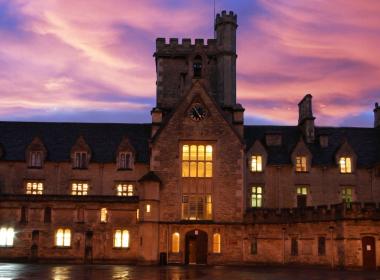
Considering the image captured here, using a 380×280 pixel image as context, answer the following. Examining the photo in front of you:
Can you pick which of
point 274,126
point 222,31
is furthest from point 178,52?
point 274,126

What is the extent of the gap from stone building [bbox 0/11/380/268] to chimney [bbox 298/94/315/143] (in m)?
0.13

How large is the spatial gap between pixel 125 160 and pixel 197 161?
336 inches

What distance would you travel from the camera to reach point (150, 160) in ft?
191

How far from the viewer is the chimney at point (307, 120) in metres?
63.2

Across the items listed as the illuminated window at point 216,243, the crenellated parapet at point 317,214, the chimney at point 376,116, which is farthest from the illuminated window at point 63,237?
the chimney at point 376,116

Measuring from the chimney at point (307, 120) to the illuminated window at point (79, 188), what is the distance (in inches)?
942

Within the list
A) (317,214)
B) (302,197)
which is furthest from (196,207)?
(302,197)

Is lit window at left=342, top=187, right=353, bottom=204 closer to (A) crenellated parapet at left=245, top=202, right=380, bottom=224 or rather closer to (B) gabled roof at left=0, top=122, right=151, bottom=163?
(A) crenellated parapet at left=245, top=202, right=380, bottom=224

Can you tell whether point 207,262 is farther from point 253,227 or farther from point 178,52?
point 178,52

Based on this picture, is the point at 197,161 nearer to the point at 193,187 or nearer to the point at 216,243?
the point at 193,187

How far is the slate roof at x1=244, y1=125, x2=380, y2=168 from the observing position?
200 ft

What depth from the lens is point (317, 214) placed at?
49.4 metres

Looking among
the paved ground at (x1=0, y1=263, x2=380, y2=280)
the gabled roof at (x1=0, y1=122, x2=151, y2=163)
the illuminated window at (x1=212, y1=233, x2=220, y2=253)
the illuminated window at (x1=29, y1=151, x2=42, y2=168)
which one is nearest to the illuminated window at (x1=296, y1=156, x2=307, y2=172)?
the illuminated window at (x1=212, y1=233, x2=220, y2=253)

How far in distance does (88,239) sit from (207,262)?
11.2 m
